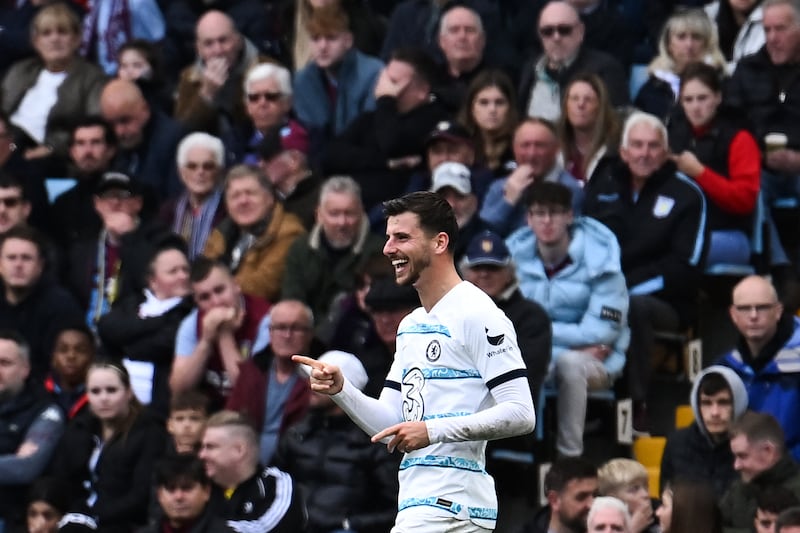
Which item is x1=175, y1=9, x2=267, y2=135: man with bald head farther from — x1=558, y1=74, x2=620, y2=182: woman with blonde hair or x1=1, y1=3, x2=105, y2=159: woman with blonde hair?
x1=558, y1=74, x2=620, y2=182: woman with blonde hair

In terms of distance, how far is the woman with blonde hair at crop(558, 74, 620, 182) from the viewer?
40.1 ft

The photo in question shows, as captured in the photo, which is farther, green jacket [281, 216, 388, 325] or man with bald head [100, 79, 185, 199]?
man with bald head [100, 79, 185, 199]

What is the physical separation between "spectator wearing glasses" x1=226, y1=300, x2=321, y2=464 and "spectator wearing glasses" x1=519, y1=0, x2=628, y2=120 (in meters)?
2.57

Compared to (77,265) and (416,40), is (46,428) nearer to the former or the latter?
(77,265)

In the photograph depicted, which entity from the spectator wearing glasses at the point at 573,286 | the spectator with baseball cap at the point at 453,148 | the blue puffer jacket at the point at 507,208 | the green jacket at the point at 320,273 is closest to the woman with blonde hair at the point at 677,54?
the blue puffer jacket at the point at 507,208

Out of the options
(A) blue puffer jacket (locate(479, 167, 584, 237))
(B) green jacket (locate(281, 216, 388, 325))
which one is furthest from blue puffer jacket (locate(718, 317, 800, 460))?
(B) green jacket (locate(281, 216, 388, 325))

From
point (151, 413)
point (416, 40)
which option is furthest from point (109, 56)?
point (151, 413)

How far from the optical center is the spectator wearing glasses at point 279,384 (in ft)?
37.1

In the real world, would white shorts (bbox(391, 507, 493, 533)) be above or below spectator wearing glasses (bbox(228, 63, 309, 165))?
below

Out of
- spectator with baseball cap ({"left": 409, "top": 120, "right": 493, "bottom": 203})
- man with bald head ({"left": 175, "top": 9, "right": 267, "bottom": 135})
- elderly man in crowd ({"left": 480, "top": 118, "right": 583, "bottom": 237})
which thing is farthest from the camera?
man with bald head ({"left": 175, "top": 9, "right": 267, "bottom": 135})

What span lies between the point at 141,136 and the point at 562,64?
3.05 m

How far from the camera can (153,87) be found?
14758mm

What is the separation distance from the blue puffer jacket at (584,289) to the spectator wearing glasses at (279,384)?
1.26m

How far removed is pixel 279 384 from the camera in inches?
448
